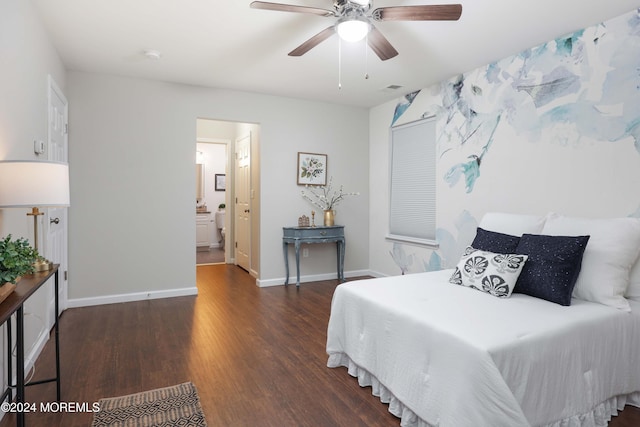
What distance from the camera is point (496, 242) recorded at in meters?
2.77

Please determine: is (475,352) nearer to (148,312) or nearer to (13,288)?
(13,288)

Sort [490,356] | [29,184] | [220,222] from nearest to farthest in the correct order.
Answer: [490,356], [29,184], [220,222]

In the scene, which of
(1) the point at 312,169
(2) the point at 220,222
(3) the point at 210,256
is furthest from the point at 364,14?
(2) the point at 220,222

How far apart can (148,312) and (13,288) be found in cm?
234

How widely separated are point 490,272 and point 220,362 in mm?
1941

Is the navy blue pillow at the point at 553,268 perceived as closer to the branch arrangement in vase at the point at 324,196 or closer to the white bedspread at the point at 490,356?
the white bedspread at the point at 490,356

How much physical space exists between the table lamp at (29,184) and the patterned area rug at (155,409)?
1138mm

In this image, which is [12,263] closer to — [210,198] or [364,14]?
[364,14]

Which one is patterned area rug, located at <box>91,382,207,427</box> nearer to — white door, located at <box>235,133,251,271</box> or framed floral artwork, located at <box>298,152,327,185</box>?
framed floral artwork, located at <box>298,152,327,185</box>

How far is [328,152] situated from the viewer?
524 cm

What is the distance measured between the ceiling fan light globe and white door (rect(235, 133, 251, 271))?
10.6 ft

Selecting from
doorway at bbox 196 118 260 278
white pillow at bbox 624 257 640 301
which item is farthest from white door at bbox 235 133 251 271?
white pillow at bbox 624 257 640 301

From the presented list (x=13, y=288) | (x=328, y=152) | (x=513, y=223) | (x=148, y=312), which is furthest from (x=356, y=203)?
(x=13, y=288)

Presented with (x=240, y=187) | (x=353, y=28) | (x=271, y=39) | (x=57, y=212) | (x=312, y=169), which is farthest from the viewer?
(x=240, y=187)
